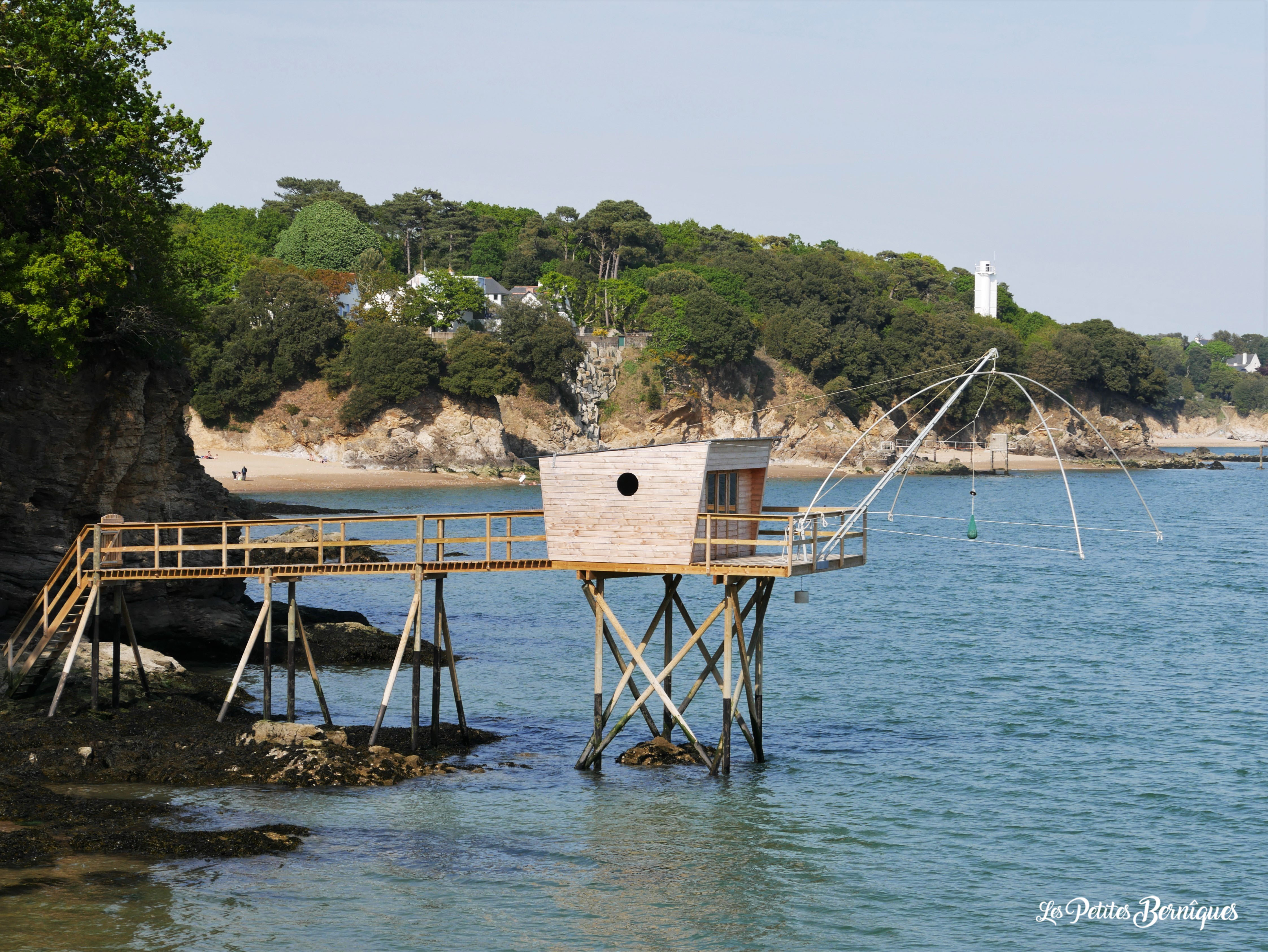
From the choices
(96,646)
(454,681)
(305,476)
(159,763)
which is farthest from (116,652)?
(305,476)

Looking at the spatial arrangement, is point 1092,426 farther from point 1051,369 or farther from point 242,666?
point 1051,369

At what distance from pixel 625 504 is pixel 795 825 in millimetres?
6756

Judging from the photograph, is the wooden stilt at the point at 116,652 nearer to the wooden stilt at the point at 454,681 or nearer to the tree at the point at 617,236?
the wooden stilt at the point at 454,681

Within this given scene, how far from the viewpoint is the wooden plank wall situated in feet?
79.9

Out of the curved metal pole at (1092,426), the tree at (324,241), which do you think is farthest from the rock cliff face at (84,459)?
the tree at (324,241)

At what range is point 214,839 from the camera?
20.6m

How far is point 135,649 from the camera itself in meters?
29.3

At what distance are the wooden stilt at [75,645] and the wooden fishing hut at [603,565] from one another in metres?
0.04

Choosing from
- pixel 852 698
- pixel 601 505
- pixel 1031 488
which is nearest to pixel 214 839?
pixel 601 505

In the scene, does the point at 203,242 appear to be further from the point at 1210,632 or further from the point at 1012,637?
the point at 1210,632

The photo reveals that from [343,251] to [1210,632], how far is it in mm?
109358

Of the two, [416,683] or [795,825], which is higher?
[416,683]

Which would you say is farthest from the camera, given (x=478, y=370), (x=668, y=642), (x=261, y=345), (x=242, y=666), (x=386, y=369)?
(x=478, y=370)

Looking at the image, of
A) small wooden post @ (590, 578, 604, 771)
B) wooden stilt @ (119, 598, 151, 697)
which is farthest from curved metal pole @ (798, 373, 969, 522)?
wooden stilt @ (119, 598, 151, 697)
